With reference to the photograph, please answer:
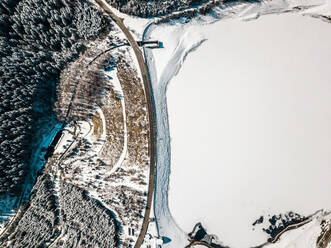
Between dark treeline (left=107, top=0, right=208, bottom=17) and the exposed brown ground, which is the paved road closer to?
dark treeline (left=107, top=0, right=208, bottom=17)

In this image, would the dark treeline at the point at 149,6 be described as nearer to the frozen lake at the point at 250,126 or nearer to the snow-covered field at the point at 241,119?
the snow-covered field at the point at 241,119

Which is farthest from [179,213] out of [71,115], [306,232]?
[71,115]

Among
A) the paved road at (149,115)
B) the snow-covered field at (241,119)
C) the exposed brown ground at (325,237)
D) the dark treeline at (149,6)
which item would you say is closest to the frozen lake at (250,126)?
the snow-covered field at (241,119)

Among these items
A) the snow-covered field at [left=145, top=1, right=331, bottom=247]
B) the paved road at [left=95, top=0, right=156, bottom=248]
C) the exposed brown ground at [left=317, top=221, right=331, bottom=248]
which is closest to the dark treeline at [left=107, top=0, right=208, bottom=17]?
the paved road at [left=95, top=0, right=156, bottom=248]

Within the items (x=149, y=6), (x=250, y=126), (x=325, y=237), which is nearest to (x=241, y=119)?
(x=250, y=126)

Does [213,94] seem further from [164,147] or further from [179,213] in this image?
[179,213]

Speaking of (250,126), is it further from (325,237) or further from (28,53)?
(28,53)

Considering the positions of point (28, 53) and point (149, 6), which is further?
point (28, 53)
